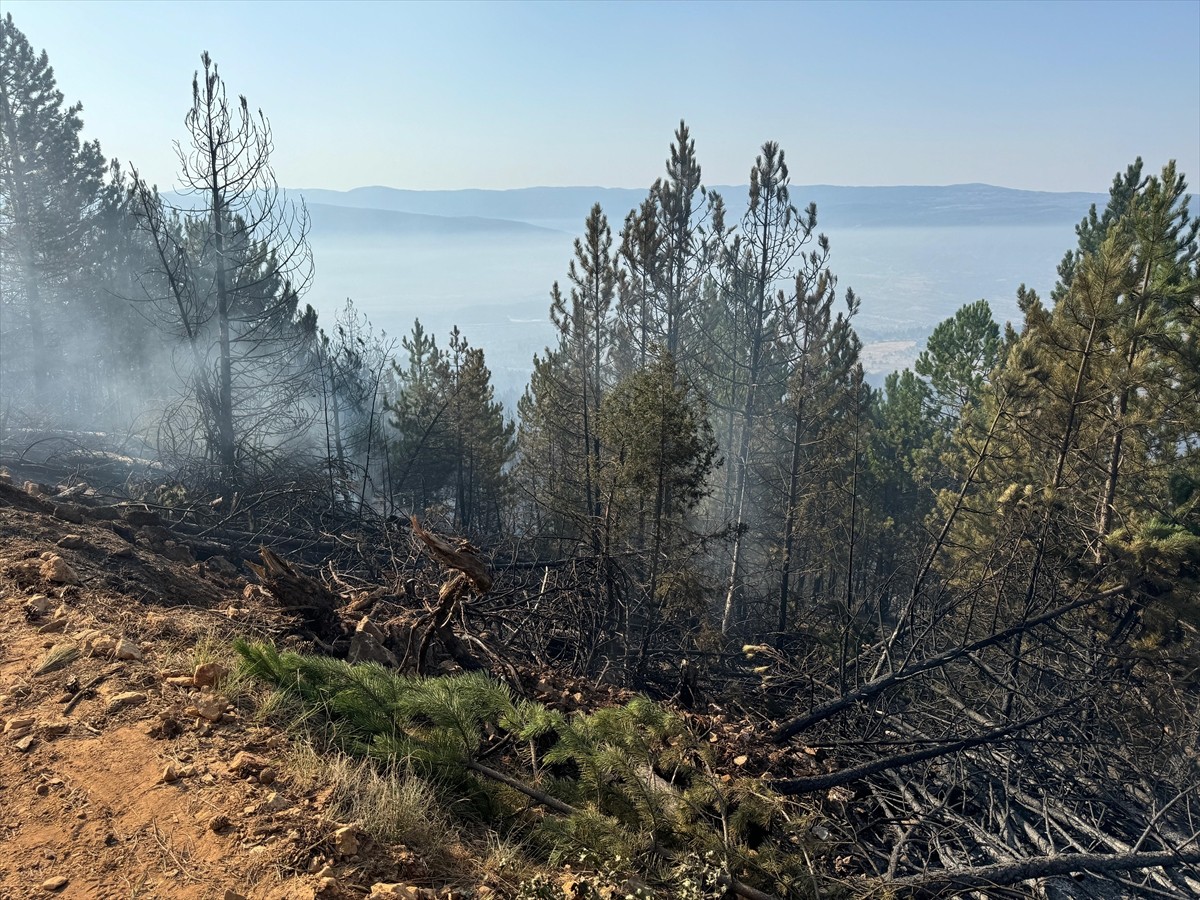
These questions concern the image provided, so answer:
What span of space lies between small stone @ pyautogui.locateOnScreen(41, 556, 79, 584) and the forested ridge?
2410mm

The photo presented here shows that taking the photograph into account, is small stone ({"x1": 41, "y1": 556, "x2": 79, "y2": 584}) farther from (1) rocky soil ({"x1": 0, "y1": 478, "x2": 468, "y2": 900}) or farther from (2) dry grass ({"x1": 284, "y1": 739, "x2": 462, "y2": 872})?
(2) dry grass ({"x1": 284, "y1": 739, "x2": 462, "y2": 872})

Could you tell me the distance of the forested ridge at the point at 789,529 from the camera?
4746 millimetres

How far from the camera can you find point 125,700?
389 cm

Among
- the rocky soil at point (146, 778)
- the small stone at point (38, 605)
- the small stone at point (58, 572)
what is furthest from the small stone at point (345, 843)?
the small stone at point (58, 572)

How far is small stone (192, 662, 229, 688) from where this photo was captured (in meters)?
4.20

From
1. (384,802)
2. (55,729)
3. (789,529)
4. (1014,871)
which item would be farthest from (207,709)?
(789,529)

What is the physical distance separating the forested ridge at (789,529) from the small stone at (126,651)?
788mm

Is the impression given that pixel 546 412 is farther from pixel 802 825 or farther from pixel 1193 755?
pixel 802 825

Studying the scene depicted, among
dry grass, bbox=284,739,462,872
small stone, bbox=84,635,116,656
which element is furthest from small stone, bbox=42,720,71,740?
dry grass, bbox=284,739,462,872

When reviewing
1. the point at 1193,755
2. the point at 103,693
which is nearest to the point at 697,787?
the point at 103,693

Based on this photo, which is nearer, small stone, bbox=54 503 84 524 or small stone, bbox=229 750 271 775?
small stone, bbox=229 750 271 775

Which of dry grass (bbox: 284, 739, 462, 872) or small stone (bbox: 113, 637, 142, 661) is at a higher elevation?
small stone (bbox: 113, 637, 142, 661)

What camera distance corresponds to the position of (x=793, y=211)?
72.1 feet

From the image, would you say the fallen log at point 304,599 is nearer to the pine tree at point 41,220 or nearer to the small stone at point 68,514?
the small stone at point 68,514
